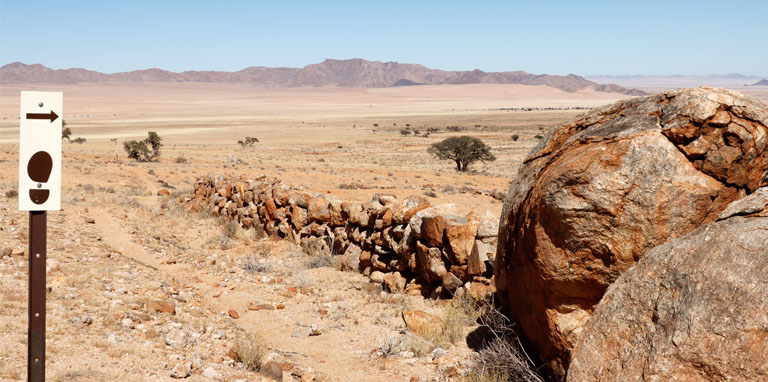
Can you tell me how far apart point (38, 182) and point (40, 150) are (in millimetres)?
205

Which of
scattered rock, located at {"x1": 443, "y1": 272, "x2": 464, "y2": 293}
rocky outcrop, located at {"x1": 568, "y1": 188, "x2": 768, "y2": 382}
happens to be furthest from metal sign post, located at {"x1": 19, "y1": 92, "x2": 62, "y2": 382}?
scattered rock, located at {"x1": 443, "y1": 272, "x2": 464, "y2": 293}

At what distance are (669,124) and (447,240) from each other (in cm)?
382

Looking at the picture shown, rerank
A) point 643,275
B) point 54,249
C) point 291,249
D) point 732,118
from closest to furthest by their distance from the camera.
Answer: point 643,275
point 732,118
point 54,249
point 291,249

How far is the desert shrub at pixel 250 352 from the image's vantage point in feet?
18.9

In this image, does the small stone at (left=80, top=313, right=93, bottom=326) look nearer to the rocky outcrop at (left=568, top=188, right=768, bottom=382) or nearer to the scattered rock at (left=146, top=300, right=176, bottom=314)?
the scattered rock at (left=146, top=300, right=176, bottom=314)

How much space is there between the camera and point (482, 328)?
678 centimetres

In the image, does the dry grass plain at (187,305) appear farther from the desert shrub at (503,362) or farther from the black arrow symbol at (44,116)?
the black arrow symbol at (44,116)

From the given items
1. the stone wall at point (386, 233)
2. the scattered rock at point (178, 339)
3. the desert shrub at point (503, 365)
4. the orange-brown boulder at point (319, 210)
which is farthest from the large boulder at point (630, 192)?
the orange-brown boulder at point (319, 210)

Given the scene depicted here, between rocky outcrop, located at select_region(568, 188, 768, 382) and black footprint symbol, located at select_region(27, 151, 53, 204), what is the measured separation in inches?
135

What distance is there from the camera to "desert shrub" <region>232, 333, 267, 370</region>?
577 cm

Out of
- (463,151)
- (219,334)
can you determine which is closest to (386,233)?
(219,334)

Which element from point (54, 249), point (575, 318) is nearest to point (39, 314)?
point (575, 318)

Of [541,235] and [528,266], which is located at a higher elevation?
[541,235]

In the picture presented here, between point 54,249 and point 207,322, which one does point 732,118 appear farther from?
point 54,249
